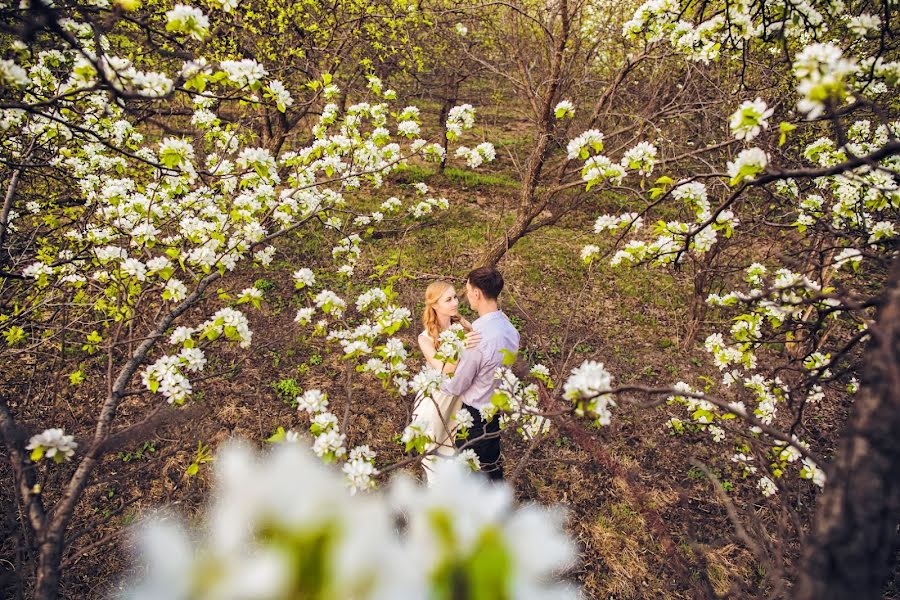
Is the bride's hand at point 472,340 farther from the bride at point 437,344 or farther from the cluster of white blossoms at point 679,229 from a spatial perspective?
the cluster of white blossoms at point 679,229

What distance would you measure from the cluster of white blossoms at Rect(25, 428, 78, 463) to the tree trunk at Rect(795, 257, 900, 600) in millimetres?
2015

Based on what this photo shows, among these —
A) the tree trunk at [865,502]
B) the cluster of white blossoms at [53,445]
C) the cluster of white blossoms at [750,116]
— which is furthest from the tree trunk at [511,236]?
the tree trunk at [865,502]

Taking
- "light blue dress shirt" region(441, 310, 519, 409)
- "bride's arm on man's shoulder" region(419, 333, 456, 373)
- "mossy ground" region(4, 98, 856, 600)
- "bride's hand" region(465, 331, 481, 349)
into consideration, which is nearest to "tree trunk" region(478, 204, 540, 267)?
"mossy ground" region(4, 98, 856, 600)

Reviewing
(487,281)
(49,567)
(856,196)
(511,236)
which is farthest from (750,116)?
(49,567)

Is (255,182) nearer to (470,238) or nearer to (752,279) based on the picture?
(752,279)

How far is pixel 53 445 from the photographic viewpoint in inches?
61.3

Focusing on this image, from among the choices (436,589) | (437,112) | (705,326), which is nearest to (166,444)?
(436,589)

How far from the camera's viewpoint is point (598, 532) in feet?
12.7

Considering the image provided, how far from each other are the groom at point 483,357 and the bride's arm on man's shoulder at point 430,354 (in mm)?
102

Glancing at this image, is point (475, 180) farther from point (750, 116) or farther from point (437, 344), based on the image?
point (750, 116)

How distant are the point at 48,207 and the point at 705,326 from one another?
7.56 meters

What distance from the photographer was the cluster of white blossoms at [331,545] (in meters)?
0.24

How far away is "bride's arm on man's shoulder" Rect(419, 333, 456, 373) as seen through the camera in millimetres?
3094

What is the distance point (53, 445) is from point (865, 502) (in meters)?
2.16
